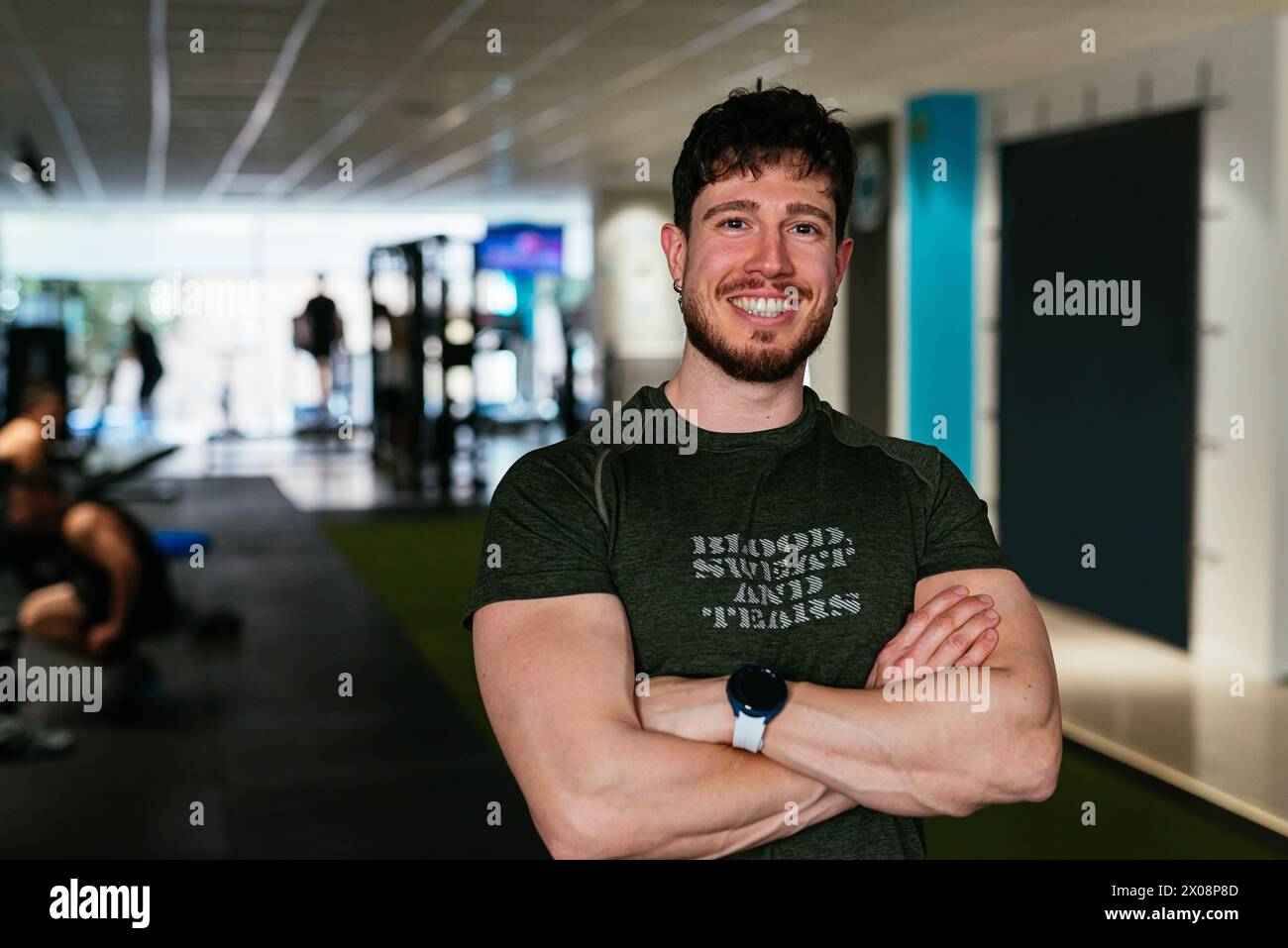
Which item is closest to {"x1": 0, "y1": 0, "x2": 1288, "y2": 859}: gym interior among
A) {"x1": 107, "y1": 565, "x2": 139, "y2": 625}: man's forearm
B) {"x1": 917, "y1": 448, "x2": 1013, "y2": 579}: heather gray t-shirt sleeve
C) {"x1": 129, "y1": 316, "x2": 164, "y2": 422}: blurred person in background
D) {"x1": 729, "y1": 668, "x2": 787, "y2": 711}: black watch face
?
{"x1": 107, "y1": 565, "x2": 139, "y2": 625}: man's forearm

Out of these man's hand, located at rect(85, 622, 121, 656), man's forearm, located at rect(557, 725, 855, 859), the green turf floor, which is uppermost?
man's forearm, located at rect(557, 725, 855, 859)

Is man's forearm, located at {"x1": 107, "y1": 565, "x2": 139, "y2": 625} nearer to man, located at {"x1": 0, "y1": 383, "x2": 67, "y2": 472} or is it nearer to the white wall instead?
man, located at {"x1": 0, "y1": 383, "x2": 67, "y2": 472}

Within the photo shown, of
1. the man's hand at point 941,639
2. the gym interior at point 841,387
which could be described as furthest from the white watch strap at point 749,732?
the gym interior at point 841,387

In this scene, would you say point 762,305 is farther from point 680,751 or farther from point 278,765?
point 278,765

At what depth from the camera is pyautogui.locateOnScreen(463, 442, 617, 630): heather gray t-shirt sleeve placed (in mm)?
1597

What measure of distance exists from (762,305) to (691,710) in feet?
1.63

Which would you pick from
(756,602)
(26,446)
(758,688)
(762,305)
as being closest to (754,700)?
(758,688)

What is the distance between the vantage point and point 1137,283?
6.50 meters

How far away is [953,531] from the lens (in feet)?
5.65

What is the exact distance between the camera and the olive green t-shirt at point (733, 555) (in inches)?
63.0

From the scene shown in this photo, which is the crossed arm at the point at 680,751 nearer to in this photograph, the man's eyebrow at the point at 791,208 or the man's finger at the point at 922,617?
the man's finger at the point at 922,617

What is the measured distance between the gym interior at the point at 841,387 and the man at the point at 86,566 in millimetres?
53

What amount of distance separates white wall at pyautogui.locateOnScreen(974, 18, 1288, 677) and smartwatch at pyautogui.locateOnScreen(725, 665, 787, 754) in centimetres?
478
